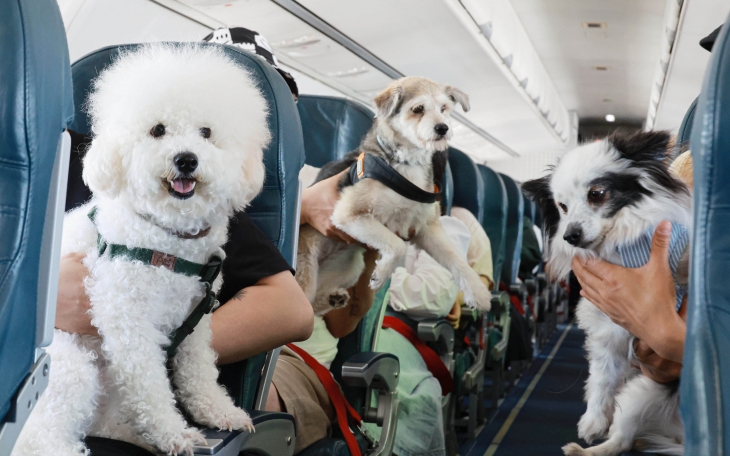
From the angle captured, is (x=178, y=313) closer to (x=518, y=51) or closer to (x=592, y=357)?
(x=592, y=357)

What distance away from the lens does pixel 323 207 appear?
257 centimetres

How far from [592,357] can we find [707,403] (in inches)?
45.8

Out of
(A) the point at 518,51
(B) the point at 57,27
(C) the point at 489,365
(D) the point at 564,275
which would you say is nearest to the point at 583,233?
(D) the point at 564,275

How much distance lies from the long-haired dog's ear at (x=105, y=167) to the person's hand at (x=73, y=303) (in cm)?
16

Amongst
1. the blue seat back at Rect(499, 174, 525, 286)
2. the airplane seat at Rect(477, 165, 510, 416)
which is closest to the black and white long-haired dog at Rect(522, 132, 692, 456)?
the airplane seat at Rect(477, 165, 510, 416)

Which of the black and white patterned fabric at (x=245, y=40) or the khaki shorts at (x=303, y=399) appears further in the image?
the black and white patterned fabric at (x=245, y=40)

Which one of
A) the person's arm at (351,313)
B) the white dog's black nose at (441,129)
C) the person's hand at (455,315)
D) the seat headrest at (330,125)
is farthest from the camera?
the person's hand at (455,315)

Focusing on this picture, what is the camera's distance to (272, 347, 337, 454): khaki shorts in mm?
1757

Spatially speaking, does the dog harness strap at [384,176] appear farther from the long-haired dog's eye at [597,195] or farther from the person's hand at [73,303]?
the person's hand at [73,303]

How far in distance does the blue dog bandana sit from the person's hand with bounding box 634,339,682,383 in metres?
0.19

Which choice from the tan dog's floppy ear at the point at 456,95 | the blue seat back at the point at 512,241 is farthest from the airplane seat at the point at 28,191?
the blue seat back at the point at 512,241

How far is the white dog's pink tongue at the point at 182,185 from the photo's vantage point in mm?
1183

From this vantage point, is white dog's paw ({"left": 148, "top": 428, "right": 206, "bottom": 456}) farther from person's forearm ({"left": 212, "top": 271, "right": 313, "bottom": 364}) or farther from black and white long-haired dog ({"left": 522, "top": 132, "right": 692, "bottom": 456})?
black and white long-haired dog ({"left": 522, "top": 132, "right": 692, "bottom": 456})

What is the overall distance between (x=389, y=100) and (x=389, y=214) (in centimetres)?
49
